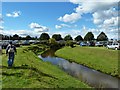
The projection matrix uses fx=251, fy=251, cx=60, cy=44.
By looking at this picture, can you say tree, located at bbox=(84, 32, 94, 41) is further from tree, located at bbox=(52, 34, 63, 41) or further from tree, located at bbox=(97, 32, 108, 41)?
tree, located at bbox=(52, 34, 63, 41)

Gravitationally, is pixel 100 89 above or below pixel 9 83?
below

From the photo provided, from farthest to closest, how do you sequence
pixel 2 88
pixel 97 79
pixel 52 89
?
pixel 97 79
pixel 52 89
pixel 2 88

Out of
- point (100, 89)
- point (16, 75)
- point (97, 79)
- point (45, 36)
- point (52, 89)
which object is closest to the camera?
point (52, 89)

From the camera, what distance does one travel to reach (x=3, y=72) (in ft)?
68.1

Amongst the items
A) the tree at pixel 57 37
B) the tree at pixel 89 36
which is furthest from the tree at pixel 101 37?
the tree at pixel 57 37

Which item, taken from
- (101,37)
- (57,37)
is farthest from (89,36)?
(57,37)

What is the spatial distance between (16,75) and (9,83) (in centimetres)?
283

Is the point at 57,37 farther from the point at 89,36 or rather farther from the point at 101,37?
the point at 101,37

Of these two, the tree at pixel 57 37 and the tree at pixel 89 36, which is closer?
the tree at pixel 89 36

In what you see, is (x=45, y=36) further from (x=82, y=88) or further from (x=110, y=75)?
(x=82, y=88)

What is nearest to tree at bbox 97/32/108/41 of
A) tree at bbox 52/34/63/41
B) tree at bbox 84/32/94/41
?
tree at bbox 84/32/94/41

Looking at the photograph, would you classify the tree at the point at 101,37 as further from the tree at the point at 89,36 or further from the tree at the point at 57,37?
the tree at the point at 57,37

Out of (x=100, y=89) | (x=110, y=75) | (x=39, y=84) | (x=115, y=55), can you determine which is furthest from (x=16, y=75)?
(x=115, y=55)

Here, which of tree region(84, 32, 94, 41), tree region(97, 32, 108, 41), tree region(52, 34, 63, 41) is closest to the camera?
tree region(97, 32, 108, 41)
